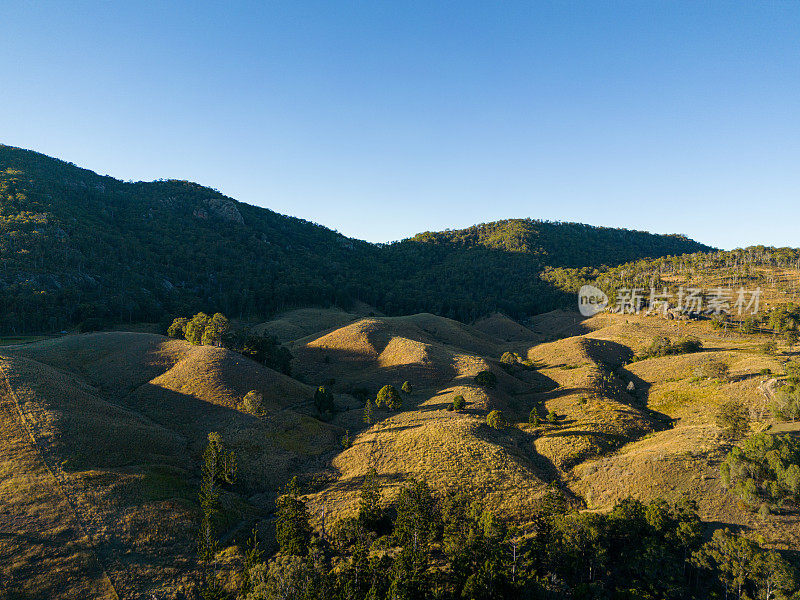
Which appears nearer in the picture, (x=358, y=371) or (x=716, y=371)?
(x=716, y=371)

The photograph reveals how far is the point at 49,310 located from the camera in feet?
334

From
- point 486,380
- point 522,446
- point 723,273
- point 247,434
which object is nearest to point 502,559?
point 522,446

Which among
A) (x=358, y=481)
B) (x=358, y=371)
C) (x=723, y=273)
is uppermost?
(x=723, y=273)

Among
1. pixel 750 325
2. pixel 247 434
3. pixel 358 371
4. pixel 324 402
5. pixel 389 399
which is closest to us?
pixel 247 434

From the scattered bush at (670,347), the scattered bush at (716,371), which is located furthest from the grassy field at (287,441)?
the scattered bush at (670,347)

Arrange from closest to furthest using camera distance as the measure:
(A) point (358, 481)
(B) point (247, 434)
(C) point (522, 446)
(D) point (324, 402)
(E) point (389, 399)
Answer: (A) point (358, 481), (B) point (247, 434), (C) point (522, 446), (D) point (324, 402), (E) point (389, 399)

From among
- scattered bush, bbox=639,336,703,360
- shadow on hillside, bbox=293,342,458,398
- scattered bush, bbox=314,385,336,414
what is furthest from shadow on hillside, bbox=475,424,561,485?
scattered bush, bbox=639,336,703,360

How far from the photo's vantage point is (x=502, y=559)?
Answer: 28.3 meters

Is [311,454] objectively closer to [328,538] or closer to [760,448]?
[328,538]

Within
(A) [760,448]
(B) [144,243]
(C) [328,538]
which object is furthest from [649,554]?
(B) [144,243]

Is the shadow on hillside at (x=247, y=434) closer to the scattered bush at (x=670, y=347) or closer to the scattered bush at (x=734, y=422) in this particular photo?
the scattered bush at (x=734, y=422)

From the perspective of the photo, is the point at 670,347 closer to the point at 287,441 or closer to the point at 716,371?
the point at 716,371

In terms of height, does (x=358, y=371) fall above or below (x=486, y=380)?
below

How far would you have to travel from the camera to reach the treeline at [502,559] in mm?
24781
